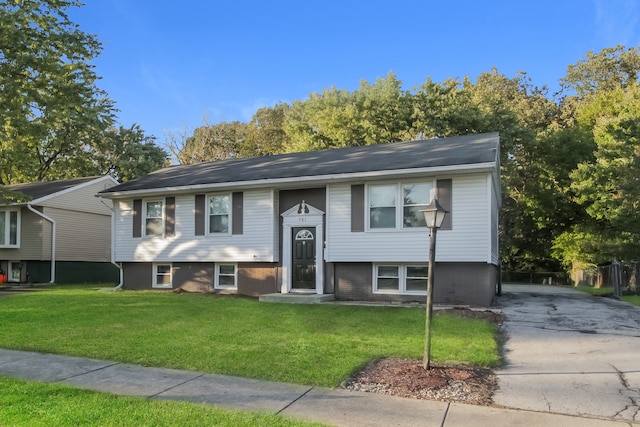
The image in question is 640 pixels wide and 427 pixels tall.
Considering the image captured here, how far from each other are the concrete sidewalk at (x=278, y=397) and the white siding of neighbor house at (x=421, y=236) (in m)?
7.63

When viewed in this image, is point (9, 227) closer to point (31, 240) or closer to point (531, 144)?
point (31, 240)

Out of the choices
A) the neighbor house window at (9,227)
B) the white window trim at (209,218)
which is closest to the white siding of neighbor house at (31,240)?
the neighbor house window at (9,227)

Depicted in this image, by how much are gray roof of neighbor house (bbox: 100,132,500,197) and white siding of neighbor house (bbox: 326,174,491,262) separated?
649 mm

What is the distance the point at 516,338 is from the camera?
8578 mm

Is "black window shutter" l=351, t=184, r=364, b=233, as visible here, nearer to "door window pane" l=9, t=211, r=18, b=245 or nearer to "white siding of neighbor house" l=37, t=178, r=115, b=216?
"white siding of neighbor house" l=37, t=178, r=115, b=216

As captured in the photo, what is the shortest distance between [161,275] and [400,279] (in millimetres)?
8395

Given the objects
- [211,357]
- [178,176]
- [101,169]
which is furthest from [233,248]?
→ [101,169]

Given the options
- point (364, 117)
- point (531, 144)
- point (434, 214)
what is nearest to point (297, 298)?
point (434, 214)

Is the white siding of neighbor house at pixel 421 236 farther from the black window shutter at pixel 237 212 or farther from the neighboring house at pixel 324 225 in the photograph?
the black window shutter at pixel 237 212

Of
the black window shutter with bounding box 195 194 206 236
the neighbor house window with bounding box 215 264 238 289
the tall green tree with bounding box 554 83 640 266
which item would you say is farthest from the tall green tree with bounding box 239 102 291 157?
the neighbor house window with bounding box 215 264 238 289

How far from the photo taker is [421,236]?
12789 millimetres

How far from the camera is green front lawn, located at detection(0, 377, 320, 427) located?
4310 millimetres

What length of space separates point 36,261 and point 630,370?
2224 centimetres

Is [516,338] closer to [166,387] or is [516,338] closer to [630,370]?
[630,370]
